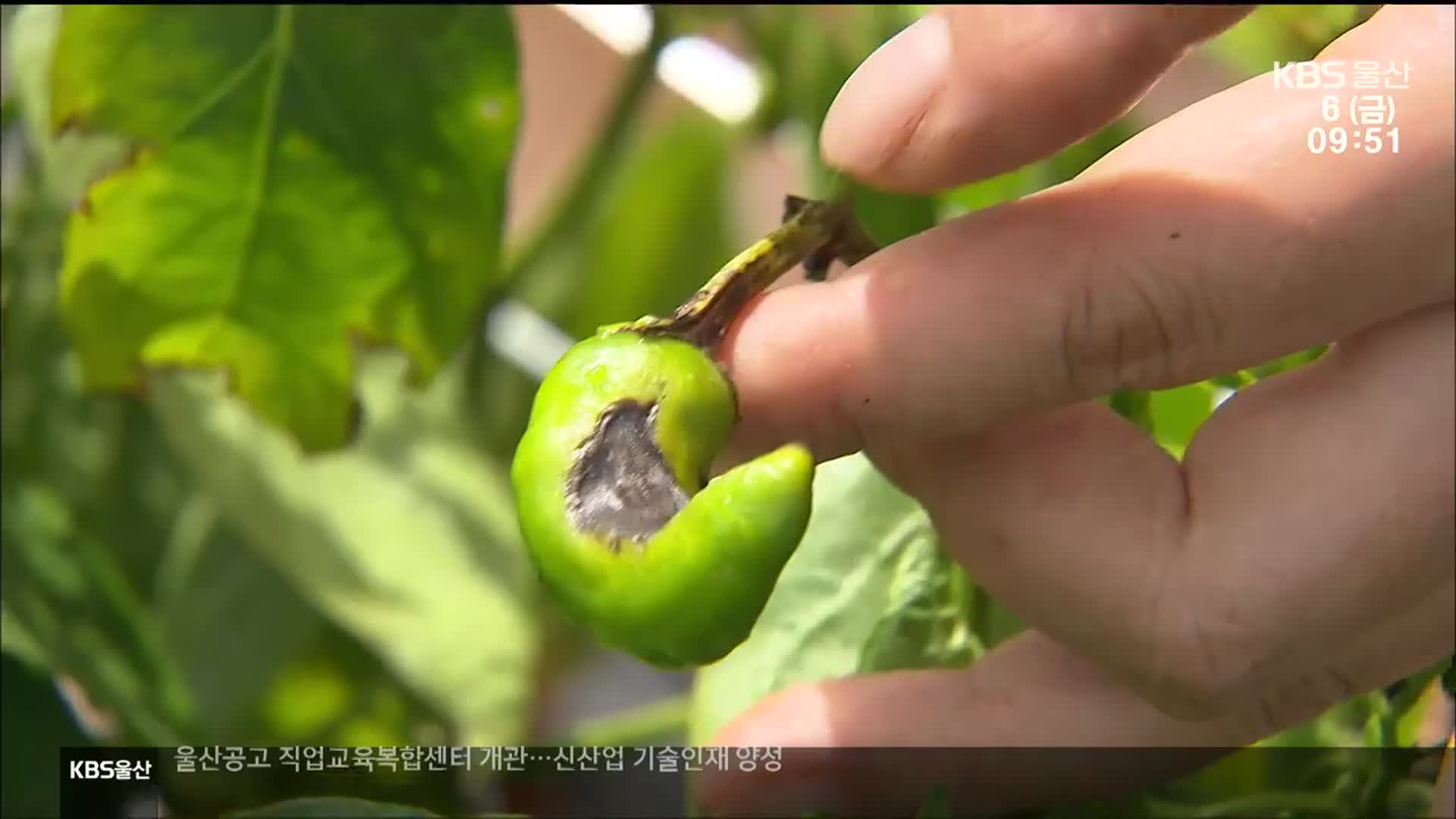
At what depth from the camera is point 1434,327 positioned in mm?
227

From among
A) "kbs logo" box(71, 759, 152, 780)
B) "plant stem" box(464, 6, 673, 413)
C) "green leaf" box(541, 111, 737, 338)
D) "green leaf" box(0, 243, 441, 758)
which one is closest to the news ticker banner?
"kbs logo" box(71, 759, 152, 780)

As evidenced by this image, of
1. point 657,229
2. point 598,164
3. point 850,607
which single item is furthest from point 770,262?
point 657,229

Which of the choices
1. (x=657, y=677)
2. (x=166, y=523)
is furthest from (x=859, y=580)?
(x=166, y=523)

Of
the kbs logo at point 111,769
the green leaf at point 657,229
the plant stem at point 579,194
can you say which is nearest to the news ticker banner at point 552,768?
the kbs logo at point 111,769

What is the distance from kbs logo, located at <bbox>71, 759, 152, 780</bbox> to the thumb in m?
0.29

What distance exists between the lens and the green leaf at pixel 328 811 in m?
0.34

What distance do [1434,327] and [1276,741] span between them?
187 millimetres

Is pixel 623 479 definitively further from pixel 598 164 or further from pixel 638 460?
pixel 598 164

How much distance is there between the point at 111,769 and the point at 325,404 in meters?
0.14

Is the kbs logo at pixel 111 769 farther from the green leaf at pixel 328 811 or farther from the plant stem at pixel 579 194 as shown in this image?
the plant stem at pixel 579 194

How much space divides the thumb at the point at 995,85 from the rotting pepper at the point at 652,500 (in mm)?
56

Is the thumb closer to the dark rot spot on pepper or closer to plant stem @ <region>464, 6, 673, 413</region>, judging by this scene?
the dark rot spot on pepper

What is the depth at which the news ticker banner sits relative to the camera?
1.11 ft

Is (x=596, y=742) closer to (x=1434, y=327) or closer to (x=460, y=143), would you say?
(x=460, y=143)
